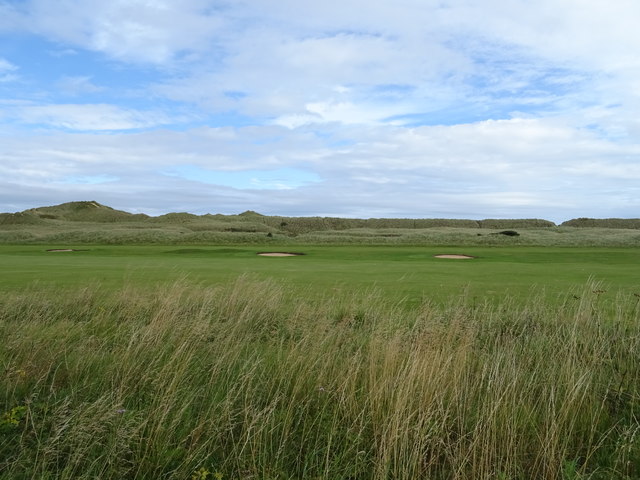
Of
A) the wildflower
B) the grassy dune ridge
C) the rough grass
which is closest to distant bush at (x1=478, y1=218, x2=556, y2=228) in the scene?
the grassy dune ridge

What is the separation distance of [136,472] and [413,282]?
33.5 feet

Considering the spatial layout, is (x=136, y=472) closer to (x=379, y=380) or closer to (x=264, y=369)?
(x=264, y=369)

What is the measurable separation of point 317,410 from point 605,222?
319 feet

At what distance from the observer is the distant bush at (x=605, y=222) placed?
278 feet

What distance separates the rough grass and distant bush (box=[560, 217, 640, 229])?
8985cm

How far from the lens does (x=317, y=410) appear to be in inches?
198

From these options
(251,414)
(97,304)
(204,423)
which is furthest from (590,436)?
(97,304)

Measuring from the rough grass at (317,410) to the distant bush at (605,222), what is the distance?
295 ft

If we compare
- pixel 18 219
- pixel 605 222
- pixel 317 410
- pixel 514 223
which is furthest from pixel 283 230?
pixel 317 410

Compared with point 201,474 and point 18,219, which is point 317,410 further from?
point 18,219

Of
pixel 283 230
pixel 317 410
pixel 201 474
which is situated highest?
pixel 283 230

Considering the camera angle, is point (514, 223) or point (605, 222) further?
point (514, 223)

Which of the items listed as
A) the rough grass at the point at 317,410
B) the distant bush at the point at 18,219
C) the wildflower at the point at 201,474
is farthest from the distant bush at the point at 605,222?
the distant bush at the point at 18,219

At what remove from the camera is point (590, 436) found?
176 inches
